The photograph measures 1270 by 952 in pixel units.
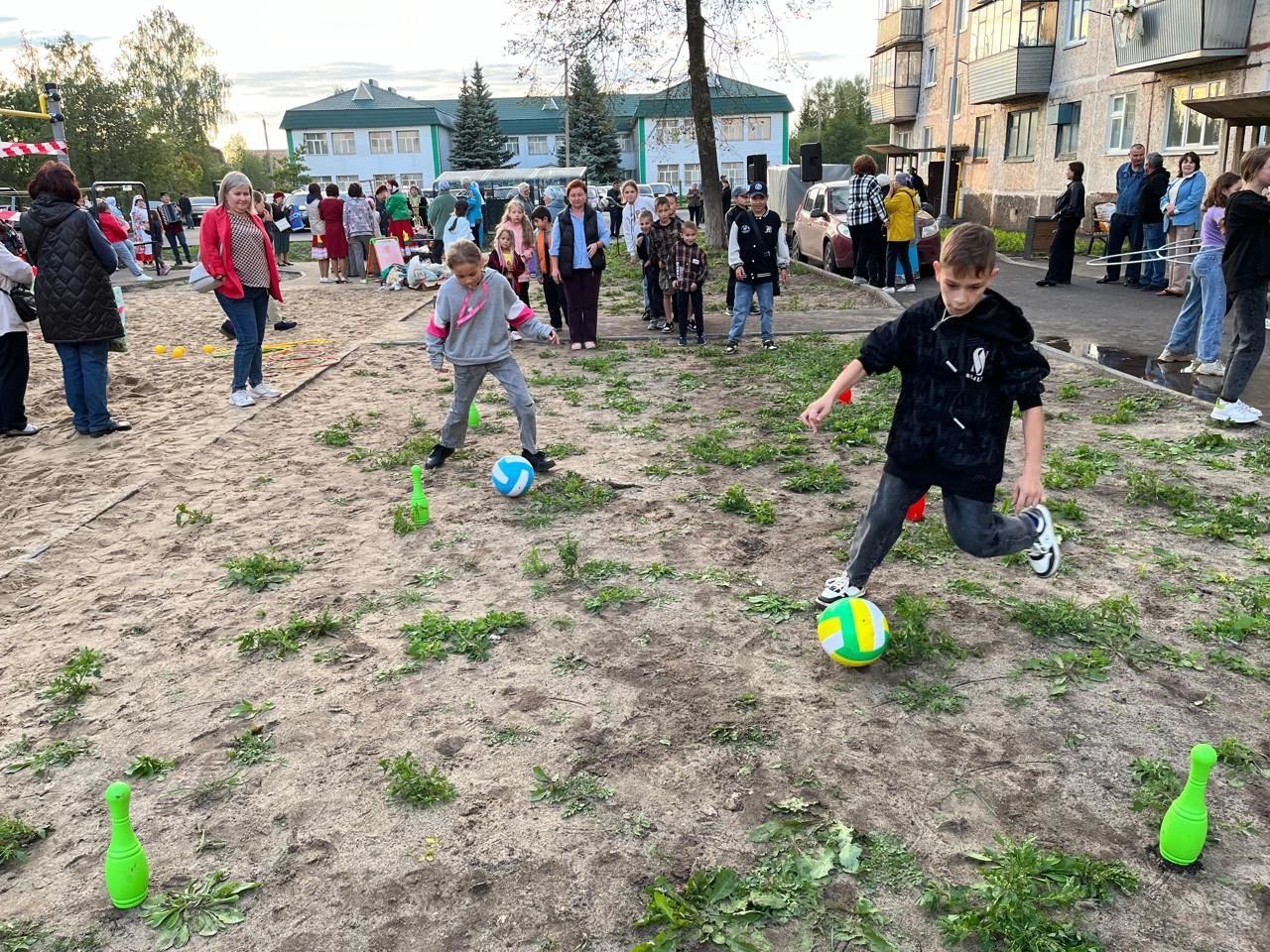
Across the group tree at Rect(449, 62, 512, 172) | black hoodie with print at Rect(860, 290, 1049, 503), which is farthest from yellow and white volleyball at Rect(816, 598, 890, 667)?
tree at Rect(449, 62, 512, 172)

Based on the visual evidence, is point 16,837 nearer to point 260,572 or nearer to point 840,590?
point 260,572

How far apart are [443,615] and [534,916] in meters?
2.07

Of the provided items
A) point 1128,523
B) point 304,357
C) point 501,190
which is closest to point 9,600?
point 1128,523

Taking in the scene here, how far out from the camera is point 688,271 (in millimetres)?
11438

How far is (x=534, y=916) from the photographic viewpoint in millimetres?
2725

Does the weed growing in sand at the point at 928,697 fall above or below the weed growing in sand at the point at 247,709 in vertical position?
above

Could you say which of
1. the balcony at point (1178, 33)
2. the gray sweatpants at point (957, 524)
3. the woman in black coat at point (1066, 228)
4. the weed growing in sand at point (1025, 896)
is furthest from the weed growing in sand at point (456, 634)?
the balcony at point (1178, 33)

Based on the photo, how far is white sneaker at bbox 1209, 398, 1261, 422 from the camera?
23.6 feet

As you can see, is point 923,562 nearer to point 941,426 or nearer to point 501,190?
point 941,426

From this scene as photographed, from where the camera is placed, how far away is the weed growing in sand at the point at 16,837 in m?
3.04

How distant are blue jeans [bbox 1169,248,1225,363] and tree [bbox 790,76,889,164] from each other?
1988 inches

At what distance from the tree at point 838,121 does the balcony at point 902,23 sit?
45.7ft

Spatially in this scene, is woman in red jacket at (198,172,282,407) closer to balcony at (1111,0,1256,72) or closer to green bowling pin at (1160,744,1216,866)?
green bowling pin at (1160,744,1216,866)

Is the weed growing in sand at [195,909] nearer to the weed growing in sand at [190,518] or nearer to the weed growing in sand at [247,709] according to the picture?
the weed growing in sand at [247,709]
